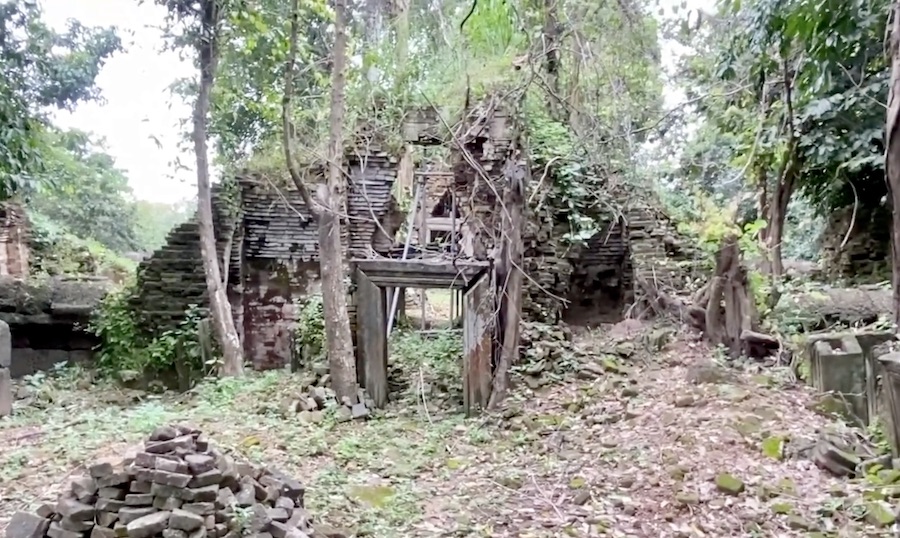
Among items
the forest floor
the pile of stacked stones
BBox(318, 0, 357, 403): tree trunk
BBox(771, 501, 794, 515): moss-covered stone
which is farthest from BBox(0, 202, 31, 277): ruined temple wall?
BBox(771, 501, 794, 515): moss-covered stone

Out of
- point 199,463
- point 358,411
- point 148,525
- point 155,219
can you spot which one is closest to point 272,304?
point 358,411

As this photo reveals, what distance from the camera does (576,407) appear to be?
6848 millimetres

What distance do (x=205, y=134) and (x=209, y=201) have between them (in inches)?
33.1

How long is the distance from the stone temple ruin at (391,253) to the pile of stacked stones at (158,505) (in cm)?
374

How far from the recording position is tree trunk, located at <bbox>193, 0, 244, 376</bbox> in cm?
802

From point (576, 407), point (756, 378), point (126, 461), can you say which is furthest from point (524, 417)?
point (126, 461)

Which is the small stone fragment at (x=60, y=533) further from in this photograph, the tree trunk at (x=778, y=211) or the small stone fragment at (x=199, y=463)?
the tree trunk at (x=778, y=211)

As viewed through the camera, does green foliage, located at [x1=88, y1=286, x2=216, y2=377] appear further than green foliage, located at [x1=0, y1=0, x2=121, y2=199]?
Yes

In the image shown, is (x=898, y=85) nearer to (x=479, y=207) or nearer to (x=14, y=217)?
(x=479, y=207)

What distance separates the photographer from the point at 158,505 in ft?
12.8

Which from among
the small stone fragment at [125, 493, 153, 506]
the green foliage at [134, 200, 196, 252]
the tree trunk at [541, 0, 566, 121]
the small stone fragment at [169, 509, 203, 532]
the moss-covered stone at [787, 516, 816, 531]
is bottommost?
the moss-covered stone at [787, 516, 816, 531]

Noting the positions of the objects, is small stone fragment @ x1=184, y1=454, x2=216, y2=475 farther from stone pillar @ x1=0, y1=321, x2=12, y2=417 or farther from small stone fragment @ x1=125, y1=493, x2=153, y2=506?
stone pillar @ x1=0, y1=321, x2=12, y2=417

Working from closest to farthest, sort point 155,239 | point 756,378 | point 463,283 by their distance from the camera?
point 756,378 → point 463,283 → point 155,239

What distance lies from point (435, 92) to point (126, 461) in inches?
255
